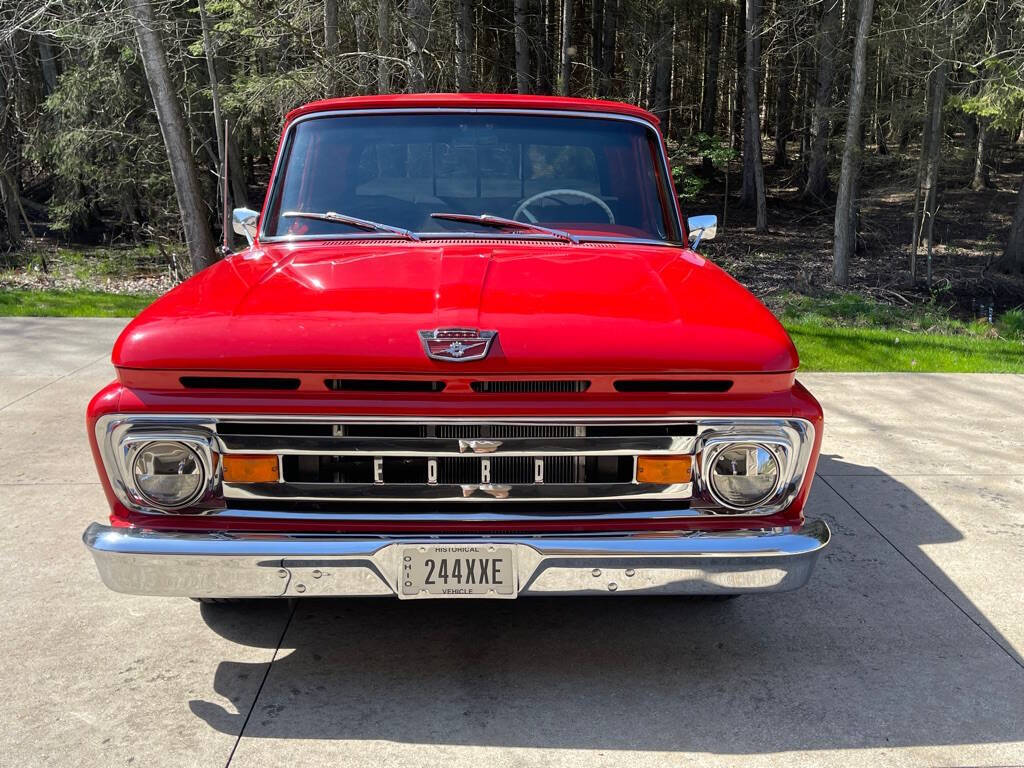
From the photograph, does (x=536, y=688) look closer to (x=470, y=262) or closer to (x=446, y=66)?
(x=470, y=262)

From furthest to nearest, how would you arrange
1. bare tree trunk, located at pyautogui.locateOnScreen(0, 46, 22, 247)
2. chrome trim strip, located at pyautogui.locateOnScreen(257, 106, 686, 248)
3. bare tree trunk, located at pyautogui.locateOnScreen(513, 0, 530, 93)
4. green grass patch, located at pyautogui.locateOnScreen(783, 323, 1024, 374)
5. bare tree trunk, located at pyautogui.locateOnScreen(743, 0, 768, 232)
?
1. bare tree trunk, located at pyautogui.locateOnScreen(743, 0, 768, 232)
2. bare tree trunk, located at pyautogui.locateOnScreen(0, 46, 22, 247)
3. bare tree trunk, located at pyautogui.locateOnScreen(513, 0, 530, 93)
4. green grass patch, located at pyautogui.locateOnScreen(783, 323, 1024, 374)
5. chrome trim strip, located at pyautogui.locateOnScreen(257, 106, 686, 248)

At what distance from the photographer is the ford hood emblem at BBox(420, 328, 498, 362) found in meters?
2.68

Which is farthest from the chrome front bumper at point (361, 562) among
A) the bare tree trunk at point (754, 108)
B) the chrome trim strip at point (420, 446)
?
the bare tree trunk at point (754, 108)

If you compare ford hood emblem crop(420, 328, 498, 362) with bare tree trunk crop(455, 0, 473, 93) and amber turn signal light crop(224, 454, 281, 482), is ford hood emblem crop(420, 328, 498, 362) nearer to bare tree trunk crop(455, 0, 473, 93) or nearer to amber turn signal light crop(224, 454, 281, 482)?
amber turn signal light crop(224, 454, 281, 482)

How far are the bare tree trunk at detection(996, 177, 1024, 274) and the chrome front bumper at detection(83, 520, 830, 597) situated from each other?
51.4ft

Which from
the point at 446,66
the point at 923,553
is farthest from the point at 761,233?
the point at 923,553

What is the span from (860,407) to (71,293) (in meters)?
9.84

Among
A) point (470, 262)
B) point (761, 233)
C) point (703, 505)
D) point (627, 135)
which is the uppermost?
point (627, 135)

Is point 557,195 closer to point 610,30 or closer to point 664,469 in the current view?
point 664,469

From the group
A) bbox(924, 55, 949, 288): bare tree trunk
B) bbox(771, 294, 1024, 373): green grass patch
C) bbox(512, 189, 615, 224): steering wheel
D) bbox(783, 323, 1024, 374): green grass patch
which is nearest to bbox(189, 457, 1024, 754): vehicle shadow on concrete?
bbox(512, 189, 615, 224): steering wheel

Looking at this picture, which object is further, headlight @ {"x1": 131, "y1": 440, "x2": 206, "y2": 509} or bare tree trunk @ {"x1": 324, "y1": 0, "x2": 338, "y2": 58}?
bare tree trunk @ {"x1": 324, "y1": 0, "x2": 338, "y2": 58}

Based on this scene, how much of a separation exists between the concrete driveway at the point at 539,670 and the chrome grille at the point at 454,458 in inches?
26.5

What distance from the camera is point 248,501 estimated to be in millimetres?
2836

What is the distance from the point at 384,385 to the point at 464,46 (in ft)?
52.7
